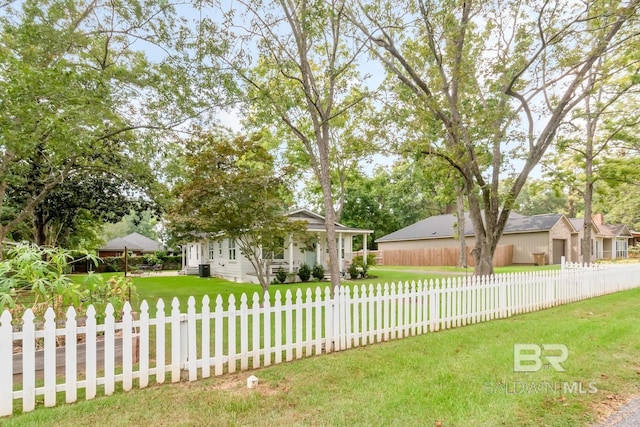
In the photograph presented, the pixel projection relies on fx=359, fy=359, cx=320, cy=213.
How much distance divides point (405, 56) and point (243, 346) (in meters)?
8.06

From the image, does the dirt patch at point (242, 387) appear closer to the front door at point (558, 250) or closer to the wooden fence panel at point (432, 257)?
the wooden fence panel at point (432, 257)

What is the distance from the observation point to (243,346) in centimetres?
441

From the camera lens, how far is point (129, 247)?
34219 millimetres

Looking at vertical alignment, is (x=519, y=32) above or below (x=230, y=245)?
above

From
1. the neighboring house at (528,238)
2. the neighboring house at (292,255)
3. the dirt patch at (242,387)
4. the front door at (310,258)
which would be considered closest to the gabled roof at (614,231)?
the neighboring house at (528,238)

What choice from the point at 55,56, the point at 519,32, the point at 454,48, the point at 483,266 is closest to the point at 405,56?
the point at 454,48

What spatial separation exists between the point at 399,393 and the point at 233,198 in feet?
19.8

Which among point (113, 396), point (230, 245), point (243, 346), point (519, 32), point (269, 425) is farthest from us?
point (230, 245)

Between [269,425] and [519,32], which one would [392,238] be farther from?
[269,425]

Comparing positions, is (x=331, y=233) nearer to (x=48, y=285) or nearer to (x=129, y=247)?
(x=48, y=285)

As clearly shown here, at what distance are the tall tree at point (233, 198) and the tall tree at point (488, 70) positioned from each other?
153 inches

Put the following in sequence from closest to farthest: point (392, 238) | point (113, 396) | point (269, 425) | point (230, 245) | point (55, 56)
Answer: point (269, 425) → point (113, 396) → point (55, 56) → point (230, 245) → point (392, 238)

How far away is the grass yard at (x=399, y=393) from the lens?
3111 mm

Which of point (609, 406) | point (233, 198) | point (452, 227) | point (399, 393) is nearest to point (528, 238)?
point (452, 227)
